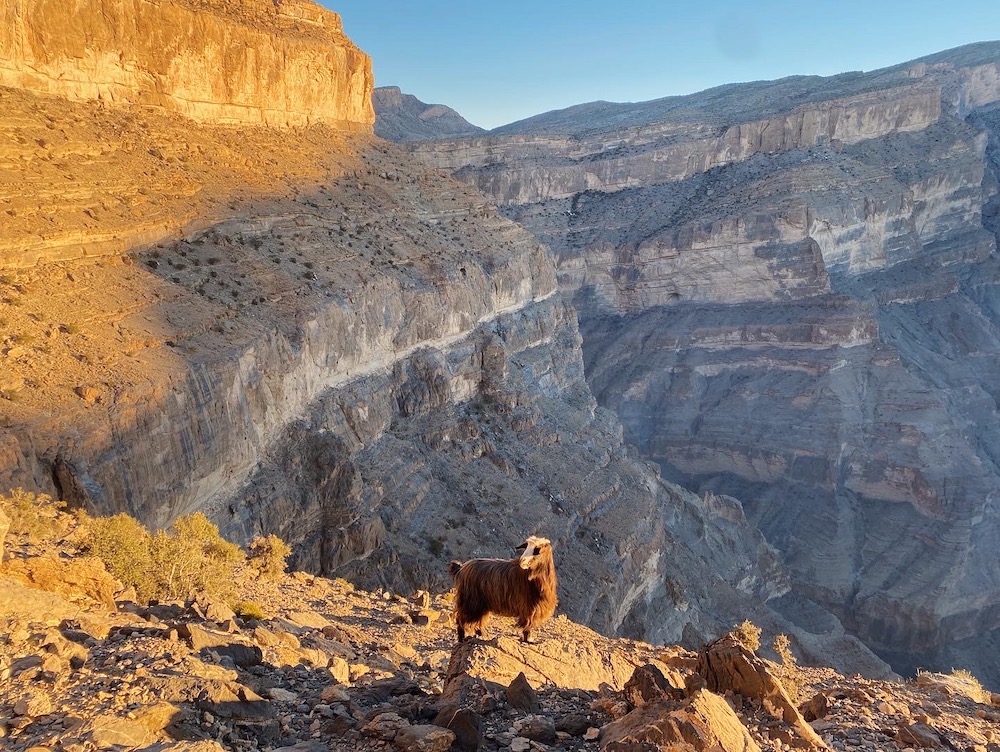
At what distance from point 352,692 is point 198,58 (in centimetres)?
2528

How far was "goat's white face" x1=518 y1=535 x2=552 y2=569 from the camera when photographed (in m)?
8.38

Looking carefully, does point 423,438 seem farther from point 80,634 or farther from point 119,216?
point 80,634

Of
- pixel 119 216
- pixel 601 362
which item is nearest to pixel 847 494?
pixel 601 362

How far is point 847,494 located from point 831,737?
50.6 meters

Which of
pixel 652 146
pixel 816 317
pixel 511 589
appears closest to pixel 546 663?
pixel 511 589

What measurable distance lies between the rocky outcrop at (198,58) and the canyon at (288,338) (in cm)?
10

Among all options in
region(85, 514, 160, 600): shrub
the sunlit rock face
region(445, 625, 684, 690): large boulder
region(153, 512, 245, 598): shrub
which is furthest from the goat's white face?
the sunlit rock face

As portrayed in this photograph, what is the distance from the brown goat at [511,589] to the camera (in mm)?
8641

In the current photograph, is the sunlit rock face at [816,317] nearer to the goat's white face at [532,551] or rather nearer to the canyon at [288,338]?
the canyon at [288,338]

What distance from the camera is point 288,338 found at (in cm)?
2023

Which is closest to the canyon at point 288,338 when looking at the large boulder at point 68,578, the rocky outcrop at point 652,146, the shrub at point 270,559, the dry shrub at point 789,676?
the shrub at point 270,559

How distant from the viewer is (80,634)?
21.1 ft

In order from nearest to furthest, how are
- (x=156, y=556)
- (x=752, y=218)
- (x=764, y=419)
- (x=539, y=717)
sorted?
(x=539, y=717) → (x=156, y=556) → (x=764, y=419) → (x=752, y=218)

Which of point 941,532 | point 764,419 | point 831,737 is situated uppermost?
point 831,737
